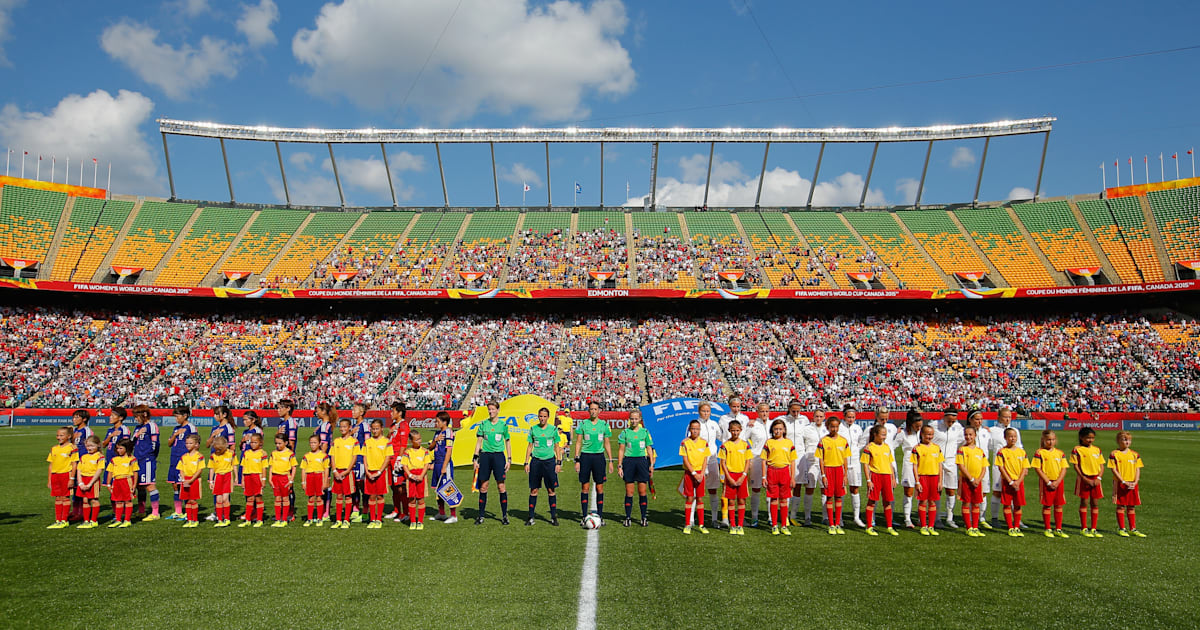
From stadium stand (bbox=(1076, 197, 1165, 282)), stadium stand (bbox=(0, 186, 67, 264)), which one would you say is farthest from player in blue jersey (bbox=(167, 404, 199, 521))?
stadium stand (bbox=(1076, 197, 1165, 282))

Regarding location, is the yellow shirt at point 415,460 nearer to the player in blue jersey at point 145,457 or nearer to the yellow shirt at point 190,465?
the yellow shirt at point 190,465

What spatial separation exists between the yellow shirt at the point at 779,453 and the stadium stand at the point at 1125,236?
41312 mm

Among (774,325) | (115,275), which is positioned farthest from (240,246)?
(774,325)

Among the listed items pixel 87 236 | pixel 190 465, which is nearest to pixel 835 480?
pixel 190 465

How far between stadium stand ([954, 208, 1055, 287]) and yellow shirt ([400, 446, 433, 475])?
40.8 meters

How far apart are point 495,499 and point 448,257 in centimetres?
3430

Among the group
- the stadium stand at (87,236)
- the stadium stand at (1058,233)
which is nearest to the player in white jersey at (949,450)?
the stadium stand at (1058,233)

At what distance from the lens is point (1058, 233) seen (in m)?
44.2

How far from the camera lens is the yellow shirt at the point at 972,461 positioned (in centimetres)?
923

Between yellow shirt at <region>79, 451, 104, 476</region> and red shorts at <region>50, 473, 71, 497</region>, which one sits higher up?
yellow shirt at <region>79, 451, 104, 476</region>

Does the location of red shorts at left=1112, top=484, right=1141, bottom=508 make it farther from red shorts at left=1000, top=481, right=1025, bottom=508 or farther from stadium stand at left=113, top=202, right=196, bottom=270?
stadium stand at left=113, top=202, right=196, bottom=270

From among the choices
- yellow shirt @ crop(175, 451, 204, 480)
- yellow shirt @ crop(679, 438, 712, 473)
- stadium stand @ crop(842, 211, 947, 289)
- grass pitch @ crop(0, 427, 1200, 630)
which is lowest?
grass pitch @ crop(0, 427, 1200, 630)

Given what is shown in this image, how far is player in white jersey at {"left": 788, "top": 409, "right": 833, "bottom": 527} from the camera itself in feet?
32.5

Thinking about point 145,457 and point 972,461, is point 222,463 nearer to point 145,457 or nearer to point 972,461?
point 145,457
